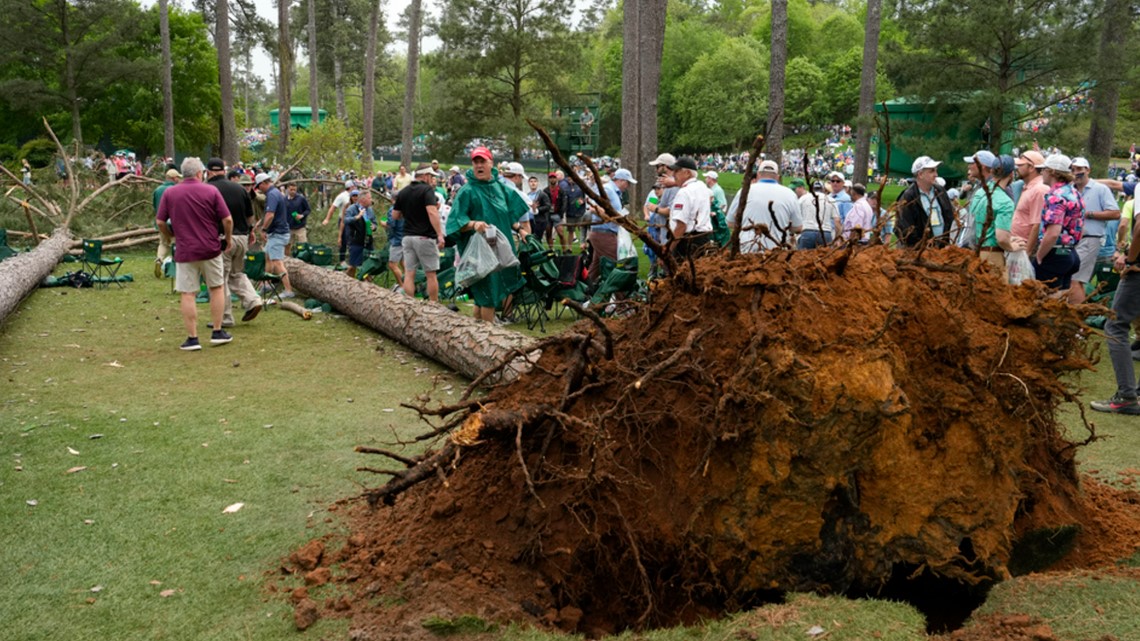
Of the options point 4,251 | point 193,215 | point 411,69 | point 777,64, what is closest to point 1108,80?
point 777,64

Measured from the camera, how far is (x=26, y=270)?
1175 cm

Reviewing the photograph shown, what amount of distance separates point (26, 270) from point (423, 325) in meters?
6.65

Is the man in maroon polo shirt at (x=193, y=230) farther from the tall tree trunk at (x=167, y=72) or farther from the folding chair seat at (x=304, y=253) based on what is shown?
the tall tree trunk at (x=167, y=72)

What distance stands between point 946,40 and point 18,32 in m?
34.9

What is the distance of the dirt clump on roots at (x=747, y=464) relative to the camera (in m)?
3.62

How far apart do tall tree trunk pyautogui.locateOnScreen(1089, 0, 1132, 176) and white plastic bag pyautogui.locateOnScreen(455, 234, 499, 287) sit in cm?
1550

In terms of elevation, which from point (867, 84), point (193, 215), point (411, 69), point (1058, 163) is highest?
point (411, 69)

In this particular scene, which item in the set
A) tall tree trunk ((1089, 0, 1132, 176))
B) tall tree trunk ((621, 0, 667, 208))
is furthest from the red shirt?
tall tree trunk ((1089, 0, 1132, 176))

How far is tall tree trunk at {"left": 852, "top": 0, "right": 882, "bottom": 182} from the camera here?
68.8ft

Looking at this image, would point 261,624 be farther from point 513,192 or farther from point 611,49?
point 611,49

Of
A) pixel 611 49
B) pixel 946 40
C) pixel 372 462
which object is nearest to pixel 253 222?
pixel 372 462

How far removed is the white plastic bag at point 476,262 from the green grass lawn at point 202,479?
101 centimetres

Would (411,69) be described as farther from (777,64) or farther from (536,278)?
(536,278)

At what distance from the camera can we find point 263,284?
13.2 metres
